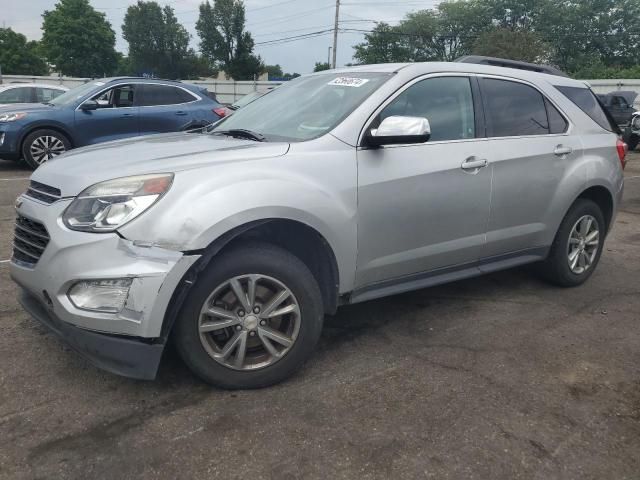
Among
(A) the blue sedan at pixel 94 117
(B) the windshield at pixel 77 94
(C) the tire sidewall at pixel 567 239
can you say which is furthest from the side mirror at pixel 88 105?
(C) the tire sidewall at pixel 567 239

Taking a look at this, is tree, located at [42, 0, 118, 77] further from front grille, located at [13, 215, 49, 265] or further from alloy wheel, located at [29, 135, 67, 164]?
front grille, located at [13, 215, 49, 265]

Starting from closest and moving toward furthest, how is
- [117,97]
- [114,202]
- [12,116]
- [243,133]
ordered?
[114,202]
[243,133]
[12,116]
[117,97]

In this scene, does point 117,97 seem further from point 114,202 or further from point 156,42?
point 156,42

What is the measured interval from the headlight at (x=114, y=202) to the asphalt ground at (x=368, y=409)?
88cm

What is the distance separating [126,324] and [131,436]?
0.49 meters

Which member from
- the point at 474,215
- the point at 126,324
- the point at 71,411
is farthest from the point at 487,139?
the point at 71,411

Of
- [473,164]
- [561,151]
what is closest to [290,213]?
[473,164]

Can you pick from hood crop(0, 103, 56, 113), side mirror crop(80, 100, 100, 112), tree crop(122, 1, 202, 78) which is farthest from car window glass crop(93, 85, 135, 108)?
tree crop(122, 1, 202, 78)

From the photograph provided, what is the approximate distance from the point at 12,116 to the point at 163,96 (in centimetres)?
252

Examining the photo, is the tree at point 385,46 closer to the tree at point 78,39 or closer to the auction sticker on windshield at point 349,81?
the tree at point 78,39

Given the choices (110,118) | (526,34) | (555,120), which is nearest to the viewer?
(555,120)

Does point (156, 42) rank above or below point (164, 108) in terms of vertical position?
above

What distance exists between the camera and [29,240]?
2826mm

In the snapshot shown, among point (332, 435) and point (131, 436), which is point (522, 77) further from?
point (131, 436)
